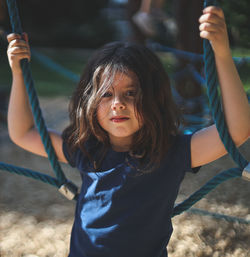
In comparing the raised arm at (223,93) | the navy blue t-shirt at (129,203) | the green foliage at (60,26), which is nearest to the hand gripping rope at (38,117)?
the navy blue t-shirt at (129,203)

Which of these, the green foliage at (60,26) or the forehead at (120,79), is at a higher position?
the forehead at (120,79)

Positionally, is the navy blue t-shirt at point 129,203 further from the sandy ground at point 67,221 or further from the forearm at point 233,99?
the sandy ground at point 67,221

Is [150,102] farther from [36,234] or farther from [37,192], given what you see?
[37,192]

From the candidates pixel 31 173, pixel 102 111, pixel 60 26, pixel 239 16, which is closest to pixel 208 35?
pixel 102 111

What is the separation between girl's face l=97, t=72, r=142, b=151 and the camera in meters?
0.62

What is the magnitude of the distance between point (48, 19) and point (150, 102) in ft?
24.3

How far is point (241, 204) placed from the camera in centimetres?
130

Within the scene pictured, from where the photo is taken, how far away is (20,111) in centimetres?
74

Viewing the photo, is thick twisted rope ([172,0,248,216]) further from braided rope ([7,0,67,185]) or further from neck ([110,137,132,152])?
braided rope ([7,0,67,185])

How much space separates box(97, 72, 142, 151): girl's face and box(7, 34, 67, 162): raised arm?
16 centimetres

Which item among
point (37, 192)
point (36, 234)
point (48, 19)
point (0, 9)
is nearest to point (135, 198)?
point (36, 234)

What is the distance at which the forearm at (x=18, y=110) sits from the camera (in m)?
0.74

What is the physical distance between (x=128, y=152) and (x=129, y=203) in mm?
91

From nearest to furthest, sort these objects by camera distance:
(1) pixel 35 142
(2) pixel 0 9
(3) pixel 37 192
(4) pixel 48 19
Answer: (1) pixel 35 142 → (3) pixel 37 192 → (2) pixel 0 9 → (4) pixel 48 19
